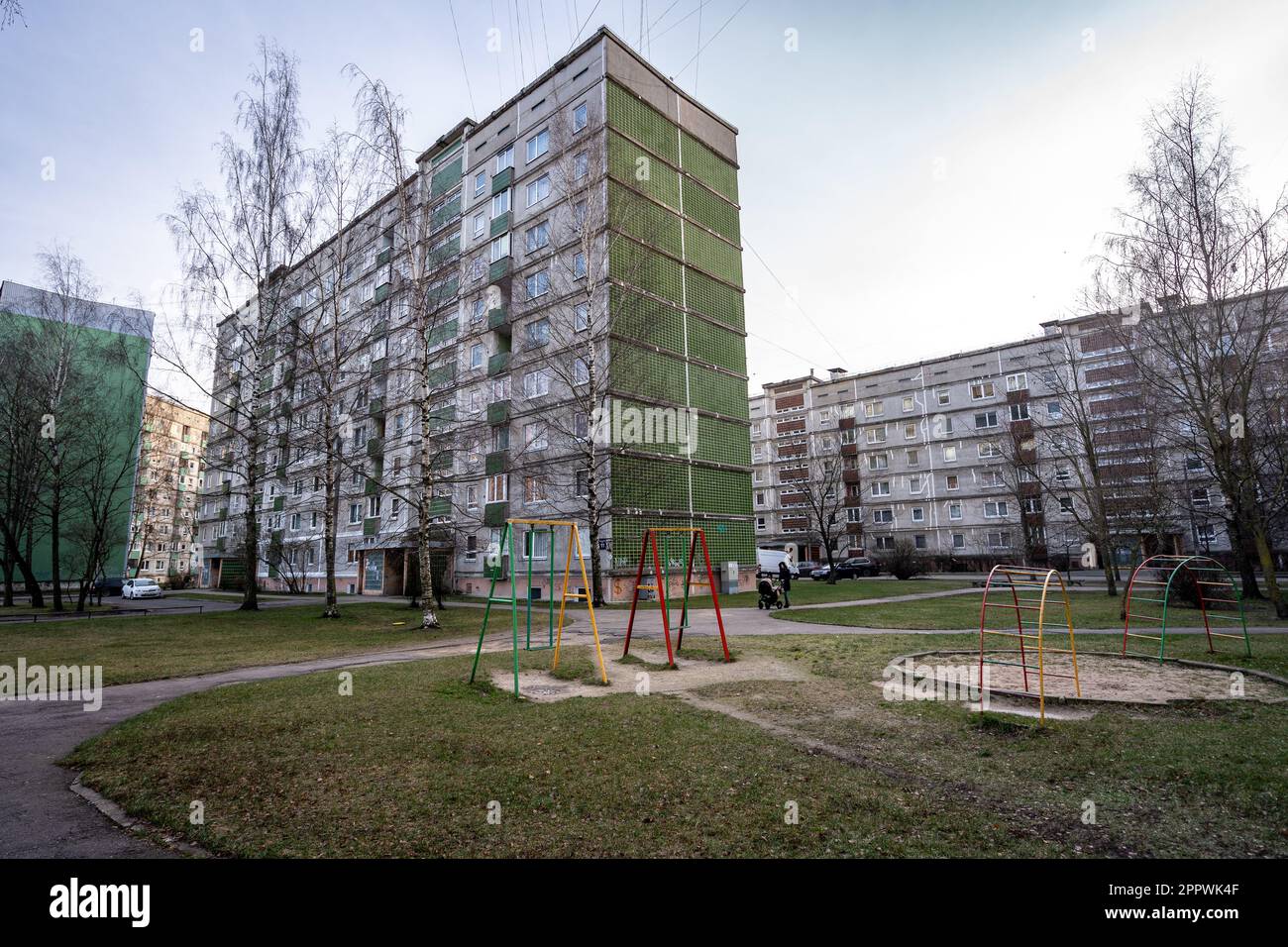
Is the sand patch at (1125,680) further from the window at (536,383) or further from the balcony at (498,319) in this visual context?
the balcony at (498,319)

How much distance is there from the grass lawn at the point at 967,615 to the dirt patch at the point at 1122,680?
197 inches

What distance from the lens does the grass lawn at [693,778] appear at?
12.7 ft

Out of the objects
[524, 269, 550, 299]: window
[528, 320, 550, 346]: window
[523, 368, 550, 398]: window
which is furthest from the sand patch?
[524, 269, 550, 299]: window

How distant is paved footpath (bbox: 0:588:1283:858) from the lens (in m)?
4.14

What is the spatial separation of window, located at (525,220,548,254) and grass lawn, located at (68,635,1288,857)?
29.2 m

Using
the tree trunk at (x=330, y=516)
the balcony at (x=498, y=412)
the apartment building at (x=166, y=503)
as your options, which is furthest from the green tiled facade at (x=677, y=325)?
the apartment building at (x=166, y=503)

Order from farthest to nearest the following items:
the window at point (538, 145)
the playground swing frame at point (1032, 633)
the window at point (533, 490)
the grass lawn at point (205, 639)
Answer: the window at point (538, 145), the window at point (533, 490), the grass lawn at point (205, 639), the playground swing frame at point (1032, 633)

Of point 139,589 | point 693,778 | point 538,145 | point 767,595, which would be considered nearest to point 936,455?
point 767,595

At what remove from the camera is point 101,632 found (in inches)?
701

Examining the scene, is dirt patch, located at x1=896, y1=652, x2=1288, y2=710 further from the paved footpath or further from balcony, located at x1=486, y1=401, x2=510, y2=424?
balcony, located at x1=486, y1=401, x2=510, y2=424

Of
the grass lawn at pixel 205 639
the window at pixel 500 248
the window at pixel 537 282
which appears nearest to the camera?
the grass lawn at pixel 205 639

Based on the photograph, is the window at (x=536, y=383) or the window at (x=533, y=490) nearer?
the window at (x=533, y=490)
